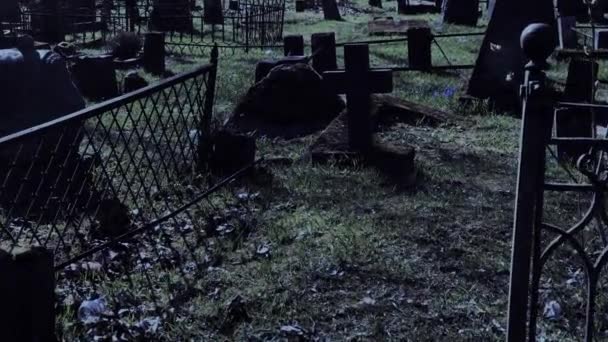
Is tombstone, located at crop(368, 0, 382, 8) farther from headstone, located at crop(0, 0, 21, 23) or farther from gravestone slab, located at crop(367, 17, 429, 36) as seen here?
headstone, located at crop(0, 0, 21, 23)

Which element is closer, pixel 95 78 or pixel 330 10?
pixel 95 78

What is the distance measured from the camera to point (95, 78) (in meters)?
11.5

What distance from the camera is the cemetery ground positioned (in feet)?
14.5

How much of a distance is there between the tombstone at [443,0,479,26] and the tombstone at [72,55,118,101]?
9865mm

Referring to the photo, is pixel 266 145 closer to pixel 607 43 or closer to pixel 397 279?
pixel 397 279

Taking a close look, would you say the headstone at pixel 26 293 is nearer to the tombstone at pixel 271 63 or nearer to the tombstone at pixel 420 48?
the tombstone at pixel 271 63

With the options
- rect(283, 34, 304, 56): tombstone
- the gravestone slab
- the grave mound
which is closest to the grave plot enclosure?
the gravestone slab

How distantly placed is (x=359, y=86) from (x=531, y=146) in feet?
14.2

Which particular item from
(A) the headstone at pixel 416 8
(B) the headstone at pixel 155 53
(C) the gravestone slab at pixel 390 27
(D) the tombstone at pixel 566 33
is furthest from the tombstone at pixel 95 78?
(A) the headstone at pixel 416 8

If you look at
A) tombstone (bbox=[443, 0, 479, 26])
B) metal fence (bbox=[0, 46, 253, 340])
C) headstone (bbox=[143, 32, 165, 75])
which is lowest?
metal fence (bbox=[0, 46, 253, 340])

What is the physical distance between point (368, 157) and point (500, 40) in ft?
11.6

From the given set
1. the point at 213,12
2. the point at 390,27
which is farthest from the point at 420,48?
the point at 213,12

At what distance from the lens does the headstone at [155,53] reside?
1310 centimetres

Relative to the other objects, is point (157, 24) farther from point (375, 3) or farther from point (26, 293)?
point (26, 293)
